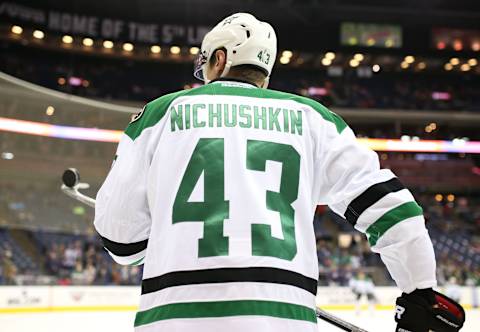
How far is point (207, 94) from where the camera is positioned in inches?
47.1

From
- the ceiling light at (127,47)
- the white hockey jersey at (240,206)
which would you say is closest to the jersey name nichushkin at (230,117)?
the white hockey jersey at (240,206)

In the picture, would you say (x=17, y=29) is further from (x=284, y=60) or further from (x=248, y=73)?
(x=248, y=73)

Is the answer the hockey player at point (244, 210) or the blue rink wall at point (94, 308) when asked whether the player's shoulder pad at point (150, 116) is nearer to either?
the hockey player at point (244, 210)

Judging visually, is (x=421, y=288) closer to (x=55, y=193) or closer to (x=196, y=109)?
(x=196, y=109)

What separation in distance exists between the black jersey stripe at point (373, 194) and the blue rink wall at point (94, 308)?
5.90m

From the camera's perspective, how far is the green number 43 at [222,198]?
1077 mm

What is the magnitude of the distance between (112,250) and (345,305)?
9560 mm

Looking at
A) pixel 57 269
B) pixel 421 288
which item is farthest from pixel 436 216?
pixel 421 288

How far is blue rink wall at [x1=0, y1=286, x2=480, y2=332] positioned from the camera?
719 cm

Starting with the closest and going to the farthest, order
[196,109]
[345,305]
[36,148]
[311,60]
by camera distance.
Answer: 1. [196,109]
2. [36,148]
3. [345,305]
4. [311,60]

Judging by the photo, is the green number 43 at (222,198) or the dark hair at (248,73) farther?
the dark hair at (248,73)

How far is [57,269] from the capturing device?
1054 cm

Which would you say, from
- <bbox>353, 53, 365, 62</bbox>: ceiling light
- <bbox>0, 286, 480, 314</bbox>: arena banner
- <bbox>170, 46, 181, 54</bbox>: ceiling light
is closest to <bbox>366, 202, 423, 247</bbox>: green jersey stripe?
<bbox>0, 286, 480, 314</bbox>: arena banner

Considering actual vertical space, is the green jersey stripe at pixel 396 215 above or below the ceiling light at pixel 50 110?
below
